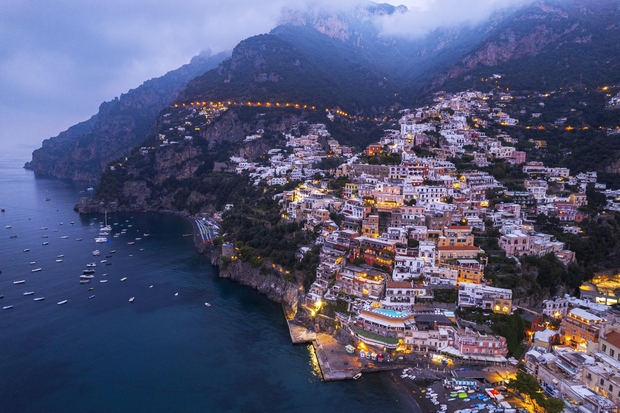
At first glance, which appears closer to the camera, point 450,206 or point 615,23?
point 450,206

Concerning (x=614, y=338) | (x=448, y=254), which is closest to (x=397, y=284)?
(x=448, y=254)

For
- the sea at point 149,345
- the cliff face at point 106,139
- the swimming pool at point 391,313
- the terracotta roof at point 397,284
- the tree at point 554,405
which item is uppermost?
the cliff face at point 106,139

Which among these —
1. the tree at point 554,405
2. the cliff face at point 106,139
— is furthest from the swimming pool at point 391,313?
the cliff face at point 106,139

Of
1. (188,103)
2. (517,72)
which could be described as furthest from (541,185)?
(188,103)

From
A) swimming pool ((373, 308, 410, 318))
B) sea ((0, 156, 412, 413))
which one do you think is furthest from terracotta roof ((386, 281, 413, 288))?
sea ((0, 156, 412, 413))

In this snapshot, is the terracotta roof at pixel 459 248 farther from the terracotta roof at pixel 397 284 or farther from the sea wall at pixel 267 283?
the sea wall at pixel 267 283

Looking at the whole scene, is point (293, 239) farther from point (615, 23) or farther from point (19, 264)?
point (615, 23)
